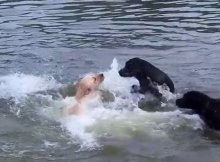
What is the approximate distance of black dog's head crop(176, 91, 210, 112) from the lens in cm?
895

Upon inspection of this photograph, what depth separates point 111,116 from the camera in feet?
31.1

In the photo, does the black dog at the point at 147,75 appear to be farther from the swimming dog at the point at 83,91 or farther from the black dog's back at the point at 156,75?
the swimming dog at the point at 83,91

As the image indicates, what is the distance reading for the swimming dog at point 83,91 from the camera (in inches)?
377

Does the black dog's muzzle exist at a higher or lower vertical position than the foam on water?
higher

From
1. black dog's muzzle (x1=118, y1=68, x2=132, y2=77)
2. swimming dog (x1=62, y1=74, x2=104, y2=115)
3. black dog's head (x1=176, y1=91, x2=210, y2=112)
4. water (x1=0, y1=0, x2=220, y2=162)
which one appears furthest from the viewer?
black dog's muzzle (x1=118, y1=68, x2=132, y2=77)

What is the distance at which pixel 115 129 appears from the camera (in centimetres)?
897

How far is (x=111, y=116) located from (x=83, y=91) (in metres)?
0.71

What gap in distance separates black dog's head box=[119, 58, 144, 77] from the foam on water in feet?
1.32

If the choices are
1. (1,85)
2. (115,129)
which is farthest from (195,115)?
(1,85)

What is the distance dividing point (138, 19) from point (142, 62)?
659 centimetres

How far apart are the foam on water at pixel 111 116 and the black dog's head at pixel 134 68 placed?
40cm

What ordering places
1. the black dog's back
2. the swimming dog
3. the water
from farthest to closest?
the black dog's back, the swimming dog, the water

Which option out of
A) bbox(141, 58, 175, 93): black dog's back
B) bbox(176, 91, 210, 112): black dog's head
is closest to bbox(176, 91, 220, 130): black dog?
bbox(176, 91, 210, 112): black dog's head

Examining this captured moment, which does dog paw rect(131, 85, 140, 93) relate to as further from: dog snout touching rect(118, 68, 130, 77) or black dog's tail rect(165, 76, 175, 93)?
black dog's tail rect(165, 76, 175, 93)
